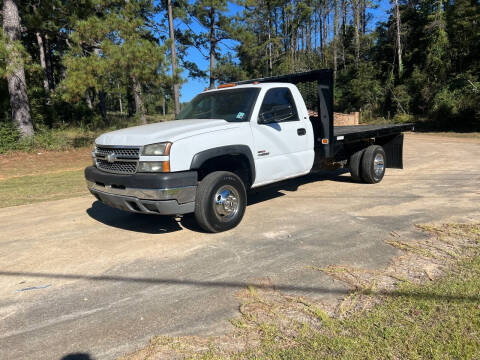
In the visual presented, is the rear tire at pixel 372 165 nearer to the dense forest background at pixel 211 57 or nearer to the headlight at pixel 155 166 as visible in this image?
the headlight at pixel 155 166

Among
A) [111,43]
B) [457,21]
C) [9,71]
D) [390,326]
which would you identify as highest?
[457,21]

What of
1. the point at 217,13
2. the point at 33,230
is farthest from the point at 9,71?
the point at 217,13

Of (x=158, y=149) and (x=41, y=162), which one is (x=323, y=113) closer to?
(x=158, y=149)

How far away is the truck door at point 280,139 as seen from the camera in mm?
5027

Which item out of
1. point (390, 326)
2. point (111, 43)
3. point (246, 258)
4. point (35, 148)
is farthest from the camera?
point (35, 148)

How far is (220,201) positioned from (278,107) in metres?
1.86

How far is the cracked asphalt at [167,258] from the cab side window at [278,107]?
146cm

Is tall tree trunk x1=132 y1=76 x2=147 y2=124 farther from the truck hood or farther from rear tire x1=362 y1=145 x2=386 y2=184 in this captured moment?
the truck hood

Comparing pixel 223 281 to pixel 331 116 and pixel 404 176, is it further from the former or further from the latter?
pixel 404 176

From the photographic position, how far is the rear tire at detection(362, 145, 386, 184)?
725cm

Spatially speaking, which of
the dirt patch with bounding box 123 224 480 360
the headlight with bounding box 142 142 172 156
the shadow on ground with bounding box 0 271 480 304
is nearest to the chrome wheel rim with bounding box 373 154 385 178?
the dirt patch with bounding box 123 224 480 360

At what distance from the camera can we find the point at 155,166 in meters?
4.04

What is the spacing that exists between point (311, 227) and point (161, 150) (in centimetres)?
223

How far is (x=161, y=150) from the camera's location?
13.2ft
